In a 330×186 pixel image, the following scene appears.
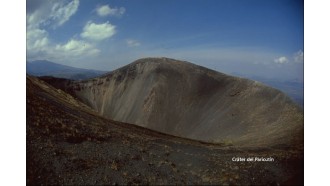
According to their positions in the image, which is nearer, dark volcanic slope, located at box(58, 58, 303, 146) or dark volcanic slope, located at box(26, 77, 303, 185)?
dark volcanic slope, located at box(26, 77, 303, 185)

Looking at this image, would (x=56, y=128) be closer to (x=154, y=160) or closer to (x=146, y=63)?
(x=154, y=160)

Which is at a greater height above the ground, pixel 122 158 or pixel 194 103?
pixel 194 103

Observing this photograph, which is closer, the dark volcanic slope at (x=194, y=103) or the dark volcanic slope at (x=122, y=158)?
the dark volcanic slope at (x=122, y=158)

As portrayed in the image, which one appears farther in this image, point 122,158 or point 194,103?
point 194,103

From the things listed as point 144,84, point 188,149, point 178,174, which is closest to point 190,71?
point 144,84
